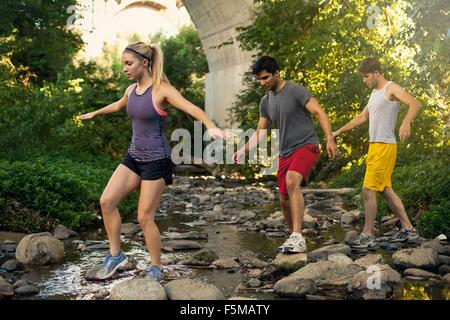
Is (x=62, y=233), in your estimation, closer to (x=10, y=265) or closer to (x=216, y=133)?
(x=10, y=265)

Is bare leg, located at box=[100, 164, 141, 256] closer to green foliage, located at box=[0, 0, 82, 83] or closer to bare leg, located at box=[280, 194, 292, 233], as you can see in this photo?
bare leg, located at box=[280, 194, 292, 233]

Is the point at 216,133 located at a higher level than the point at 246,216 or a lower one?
higher

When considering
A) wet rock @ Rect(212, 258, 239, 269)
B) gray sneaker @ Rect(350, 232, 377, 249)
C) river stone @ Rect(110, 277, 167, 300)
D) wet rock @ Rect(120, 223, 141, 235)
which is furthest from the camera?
wet rock @ Rect(120, 223, 141, 235)

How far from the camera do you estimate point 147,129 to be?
5848 millimetres

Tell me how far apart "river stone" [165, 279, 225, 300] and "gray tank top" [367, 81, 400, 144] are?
3.21 m

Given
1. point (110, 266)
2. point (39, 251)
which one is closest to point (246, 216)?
point (39, 251)

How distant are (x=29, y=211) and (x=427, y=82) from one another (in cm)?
493

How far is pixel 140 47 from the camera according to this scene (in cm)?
582

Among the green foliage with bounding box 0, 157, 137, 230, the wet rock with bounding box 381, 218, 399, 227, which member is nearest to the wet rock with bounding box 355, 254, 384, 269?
the wet rock with bounding box 381, 218, 399, 227

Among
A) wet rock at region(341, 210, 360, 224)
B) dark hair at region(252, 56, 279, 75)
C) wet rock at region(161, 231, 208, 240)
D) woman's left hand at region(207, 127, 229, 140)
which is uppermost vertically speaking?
dark hair at region(252, 56, 279, 75)

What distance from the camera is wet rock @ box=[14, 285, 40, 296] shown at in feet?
17.6

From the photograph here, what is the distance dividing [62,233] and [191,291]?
385 centimetres

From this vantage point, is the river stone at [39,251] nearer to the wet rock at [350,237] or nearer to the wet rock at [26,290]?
the wet rock at [26,290]

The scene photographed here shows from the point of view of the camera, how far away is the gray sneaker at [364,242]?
7.45m
